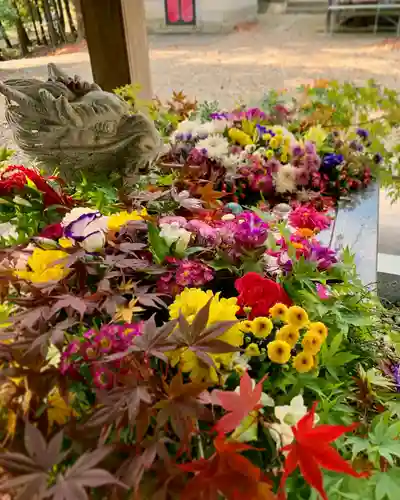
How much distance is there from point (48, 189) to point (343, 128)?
3.70 feet

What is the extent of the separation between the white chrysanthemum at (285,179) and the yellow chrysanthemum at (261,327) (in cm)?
88

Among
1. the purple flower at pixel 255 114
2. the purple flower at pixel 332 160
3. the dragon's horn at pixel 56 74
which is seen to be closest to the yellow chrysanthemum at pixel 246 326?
the dragon's horn at pixel 56 74

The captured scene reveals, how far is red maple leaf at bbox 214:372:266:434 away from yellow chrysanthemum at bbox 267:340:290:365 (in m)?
0.14

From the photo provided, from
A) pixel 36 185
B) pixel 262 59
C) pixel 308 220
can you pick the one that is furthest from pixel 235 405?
pixel 262 59

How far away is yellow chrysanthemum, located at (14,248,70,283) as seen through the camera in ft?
2.35

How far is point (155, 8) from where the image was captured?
189cm

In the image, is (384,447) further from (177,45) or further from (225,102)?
(177,45)

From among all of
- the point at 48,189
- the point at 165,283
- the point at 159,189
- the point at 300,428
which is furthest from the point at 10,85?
the point at 300,428

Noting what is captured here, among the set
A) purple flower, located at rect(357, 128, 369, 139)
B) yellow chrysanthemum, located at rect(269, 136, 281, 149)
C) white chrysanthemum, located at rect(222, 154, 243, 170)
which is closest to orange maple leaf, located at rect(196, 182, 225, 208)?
white chrysanthemum, located at rect(222, 154, 243, 170)

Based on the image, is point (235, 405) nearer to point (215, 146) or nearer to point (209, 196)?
point (209, 196)

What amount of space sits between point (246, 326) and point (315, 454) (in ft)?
0.72

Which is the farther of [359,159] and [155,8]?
[155,8]

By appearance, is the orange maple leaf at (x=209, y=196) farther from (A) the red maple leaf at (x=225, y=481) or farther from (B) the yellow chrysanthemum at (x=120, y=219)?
(A) the red maple leaf at (x=225, y=481)

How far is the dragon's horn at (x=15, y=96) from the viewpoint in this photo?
106 centimetres
